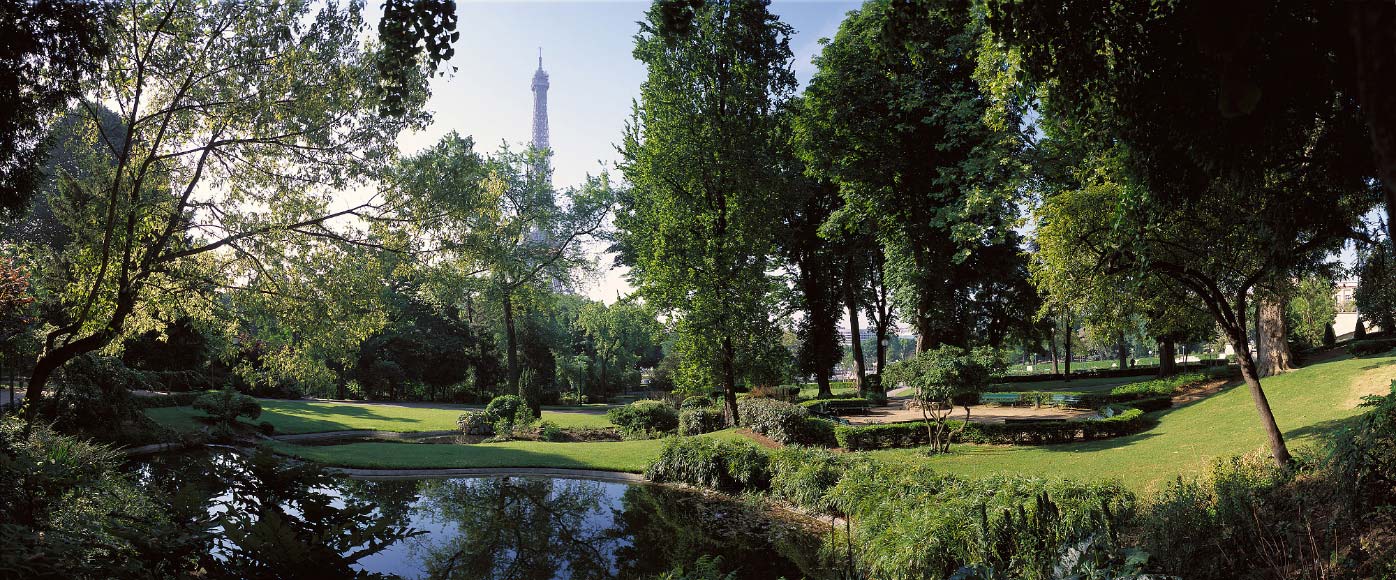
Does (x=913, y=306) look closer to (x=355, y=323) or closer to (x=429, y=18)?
(x=355, y=323)

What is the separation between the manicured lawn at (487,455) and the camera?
51.3ft

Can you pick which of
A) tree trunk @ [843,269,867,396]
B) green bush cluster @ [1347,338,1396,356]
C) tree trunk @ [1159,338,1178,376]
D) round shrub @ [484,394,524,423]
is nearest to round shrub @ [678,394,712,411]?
round shrub @ [484,394,524,423]

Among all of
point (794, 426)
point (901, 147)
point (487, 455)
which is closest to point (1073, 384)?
point (901, 147)

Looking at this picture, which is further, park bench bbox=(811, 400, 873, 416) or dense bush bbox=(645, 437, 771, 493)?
park bench bbox=(811, 400, 873, 416)

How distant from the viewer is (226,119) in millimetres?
11102

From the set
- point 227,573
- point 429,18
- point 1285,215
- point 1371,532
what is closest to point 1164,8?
point 1285,215

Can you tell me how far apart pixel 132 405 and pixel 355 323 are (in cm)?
984

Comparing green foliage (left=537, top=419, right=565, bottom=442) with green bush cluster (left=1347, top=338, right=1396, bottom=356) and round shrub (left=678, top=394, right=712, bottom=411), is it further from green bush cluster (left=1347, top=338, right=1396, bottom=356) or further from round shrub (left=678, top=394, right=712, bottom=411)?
green bush cluster (left=1347, top=338, right=1396, bottom=356)

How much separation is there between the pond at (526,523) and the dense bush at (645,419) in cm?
806

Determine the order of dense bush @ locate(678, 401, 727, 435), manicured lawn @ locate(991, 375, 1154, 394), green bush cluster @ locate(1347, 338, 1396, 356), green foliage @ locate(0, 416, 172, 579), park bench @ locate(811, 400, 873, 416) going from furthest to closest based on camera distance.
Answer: manicured lawn @ locate(991, 375, 1154, 394)
park bench @ locate(811, 400, 873, 416)
dense bush @ locate(678, 401, 727, 435)
green bush cluster @ locate(1347, 338, 1396, 356)
green foliage @ locate(0, 416, 172, 579)

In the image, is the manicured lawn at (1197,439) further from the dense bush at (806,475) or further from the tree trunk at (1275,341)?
the dense bush at (806,475)

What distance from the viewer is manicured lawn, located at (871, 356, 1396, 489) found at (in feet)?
36.5

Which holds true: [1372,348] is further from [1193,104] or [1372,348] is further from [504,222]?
[504,222]

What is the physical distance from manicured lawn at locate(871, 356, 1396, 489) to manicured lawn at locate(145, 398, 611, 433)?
1558 cm
